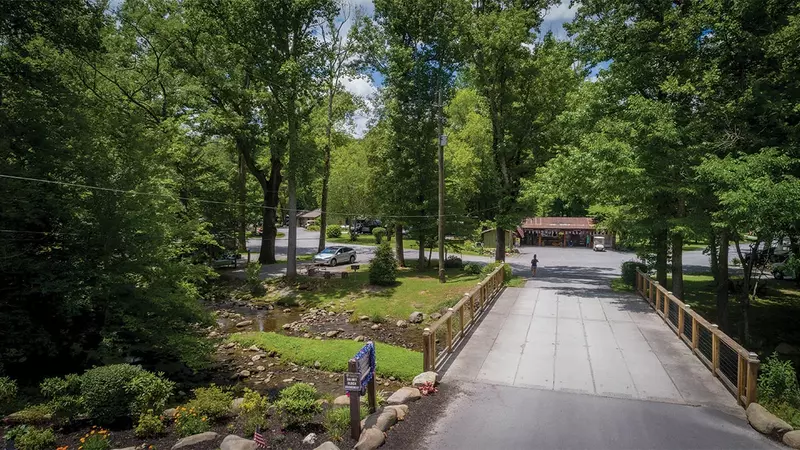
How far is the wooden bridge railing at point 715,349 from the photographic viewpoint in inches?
279

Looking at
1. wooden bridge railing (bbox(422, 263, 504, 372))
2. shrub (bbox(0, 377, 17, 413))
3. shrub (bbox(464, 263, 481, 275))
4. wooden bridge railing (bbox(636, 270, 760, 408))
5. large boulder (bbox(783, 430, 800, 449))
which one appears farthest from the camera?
shrub (bbox(464, 263, 481, 275))

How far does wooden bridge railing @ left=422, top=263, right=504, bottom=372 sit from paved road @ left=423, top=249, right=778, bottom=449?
32 cm

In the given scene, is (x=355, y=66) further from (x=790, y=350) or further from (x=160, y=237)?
(x=790, y=350)

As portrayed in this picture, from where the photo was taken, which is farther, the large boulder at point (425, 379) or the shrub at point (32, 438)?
the large boulder at point (425, 379)

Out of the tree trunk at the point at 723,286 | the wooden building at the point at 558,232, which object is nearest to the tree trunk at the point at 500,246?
the tree trunk at the point at 723,286

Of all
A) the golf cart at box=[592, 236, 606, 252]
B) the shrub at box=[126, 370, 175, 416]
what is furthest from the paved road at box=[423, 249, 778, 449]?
the golf cart at box=[592, 236, 606, 252]

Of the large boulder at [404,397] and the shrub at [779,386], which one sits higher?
the shrub at [779,386]

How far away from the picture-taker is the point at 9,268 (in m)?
9.30

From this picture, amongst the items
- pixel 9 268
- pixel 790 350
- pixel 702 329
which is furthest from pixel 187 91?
pixel 790 350

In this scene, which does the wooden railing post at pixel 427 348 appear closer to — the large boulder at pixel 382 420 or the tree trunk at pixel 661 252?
the large boulder at pixel 382 420

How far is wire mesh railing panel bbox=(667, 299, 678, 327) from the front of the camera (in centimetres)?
1142

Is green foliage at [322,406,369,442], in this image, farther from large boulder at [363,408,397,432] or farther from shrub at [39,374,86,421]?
shrub at [39,374,86,421]

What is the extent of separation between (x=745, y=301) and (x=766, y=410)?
440 inches

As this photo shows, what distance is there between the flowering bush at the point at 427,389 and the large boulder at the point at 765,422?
488cm
